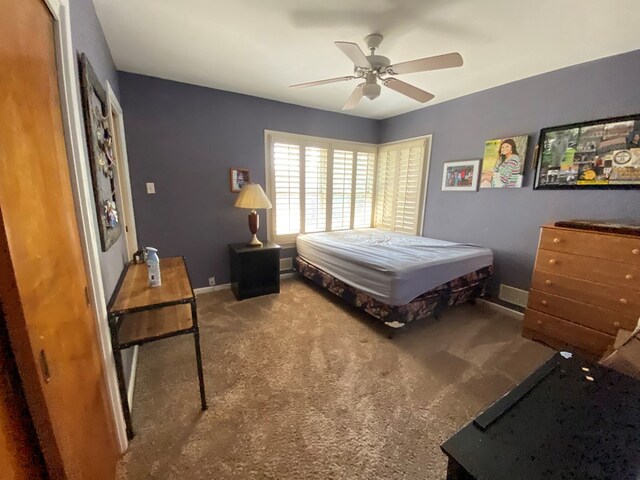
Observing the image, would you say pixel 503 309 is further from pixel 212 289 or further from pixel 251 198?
pixel 212 289

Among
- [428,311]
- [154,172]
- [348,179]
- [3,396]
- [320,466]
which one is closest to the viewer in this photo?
[3,396]

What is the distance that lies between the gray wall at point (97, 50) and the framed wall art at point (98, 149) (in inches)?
2.2

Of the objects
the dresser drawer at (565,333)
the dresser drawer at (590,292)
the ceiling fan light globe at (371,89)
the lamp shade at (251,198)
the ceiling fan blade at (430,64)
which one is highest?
the ceiling fan blade at (430,64)

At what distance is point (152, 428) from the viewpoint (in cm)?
149

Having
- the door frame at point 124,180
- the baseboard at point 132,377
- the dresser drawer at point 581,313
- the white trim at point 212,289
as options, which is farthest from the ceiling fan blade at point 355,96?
the baseboard at point 132,377

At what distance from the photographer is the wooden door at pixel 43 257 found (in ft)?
2.05

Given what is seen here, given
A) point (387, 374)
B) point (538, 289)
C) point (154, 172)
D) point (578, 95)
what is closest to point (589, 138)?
point (578, 95)

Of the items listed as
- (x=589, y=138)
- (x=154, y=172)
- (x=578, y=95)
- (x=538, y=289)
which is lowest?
(x=538, y=289)

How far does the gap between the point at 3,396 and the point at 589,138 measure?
3.66m

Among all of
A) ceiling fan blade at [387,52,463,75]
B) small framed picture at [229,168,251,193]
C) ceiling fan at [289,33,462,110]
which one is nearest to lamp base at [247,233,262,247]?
small framed picture at [229,168,251,193]

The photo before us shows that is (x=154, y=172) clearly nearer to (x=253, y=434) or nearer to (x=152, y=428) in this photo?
(x=152, y=428)

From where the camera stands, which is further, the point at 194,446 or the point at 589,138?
the point at 589,138

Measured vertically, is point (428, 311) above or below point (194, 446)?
above

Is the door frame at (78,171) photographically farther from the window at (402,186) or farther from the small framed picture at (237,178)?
the window at (402,186)
